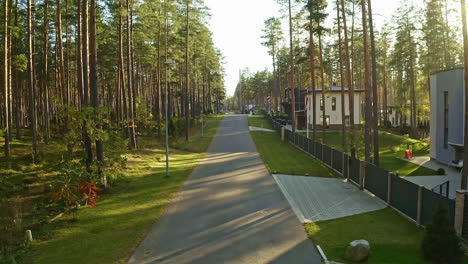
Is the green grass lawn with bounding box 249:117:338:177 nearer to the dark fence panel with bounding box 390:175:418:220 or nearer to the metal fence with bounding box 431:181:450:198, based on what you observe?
the metal fence with bounding box 431:181:450:198

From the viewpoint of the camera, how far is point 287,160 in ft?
89.8

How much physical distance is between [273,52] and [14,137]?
35.0m

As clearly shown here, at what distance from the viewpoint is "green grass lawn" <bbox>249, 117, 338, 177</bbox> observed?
75.5 feet

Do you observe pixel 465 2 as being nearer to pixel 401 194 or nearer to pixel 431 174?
pixel 401 194

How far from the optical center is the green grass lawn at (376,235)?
939cm

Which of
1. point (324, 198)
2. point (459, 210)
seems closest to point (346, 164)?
point (324, 198)

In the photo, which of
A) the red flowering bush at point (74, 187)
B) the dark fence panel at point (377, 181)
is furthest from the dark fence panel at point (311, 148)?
the red flowering bush at point (74, 187)

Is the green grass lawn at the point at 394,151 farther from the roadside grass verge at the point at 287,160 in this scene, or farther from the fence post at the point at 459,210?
the fence post at the point at 459,210

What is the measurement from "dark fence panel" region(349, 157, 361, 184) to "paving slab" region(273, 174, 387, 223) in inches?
17.5

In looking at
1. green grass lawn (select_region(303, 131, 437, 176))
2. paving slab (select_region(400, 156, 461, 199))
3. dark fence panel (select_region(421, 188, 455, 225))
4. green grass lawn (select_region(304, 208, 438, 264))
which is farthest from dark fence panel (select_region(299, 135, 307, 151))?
dark fence panel (select_region(421, 188, 455, 225))

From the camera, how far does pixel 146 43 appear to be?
36281mm

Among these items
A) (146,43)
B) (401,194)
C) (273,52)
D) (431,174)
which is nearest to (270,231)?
(401,194)

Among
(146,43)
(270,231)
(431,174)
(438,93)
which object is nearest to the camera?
(270,231)

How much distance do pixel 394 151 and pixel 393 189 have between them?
2297 cm
